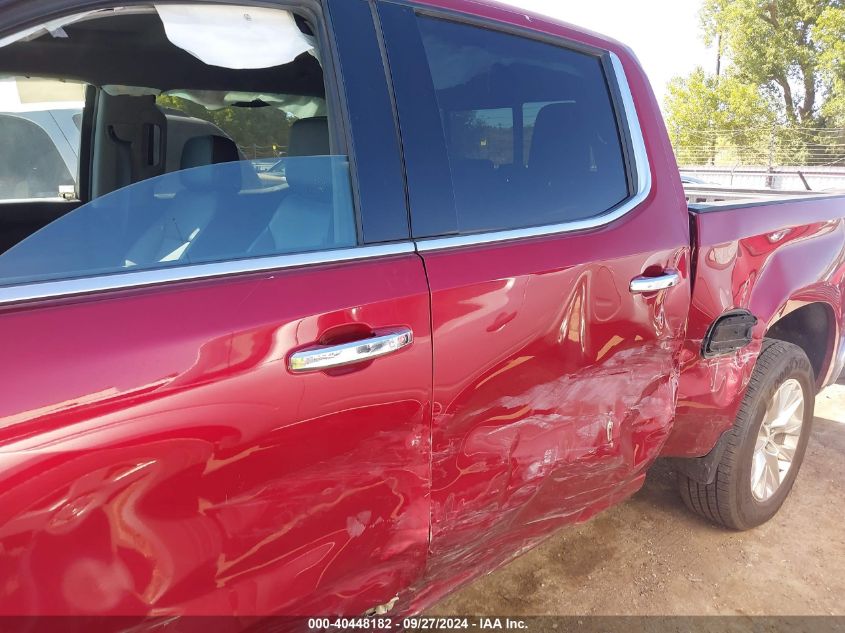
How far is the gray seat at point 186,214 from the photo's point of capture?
1200 mm

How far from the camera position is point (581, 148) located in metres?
1.98

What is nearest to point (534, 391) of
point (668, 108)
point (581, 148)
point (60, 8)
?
point (581, 148)

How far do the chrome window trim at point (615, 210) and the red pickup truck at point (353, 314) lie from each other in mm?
10

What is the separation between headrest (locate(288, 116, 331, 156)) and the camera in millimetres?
1469

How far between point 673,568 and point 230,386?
216 cm

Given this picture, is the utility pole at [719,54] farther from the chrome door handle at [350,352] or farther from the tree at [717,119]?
the chrome door handle at [350,352]

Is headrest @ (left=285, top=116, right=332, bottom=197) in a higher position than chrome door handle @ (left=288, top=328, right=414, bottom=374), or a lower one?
higher

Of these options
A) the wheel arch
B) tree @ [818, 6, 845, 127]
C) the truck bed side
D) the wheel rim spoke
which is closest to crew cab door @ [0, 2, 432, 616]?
the truck bed side

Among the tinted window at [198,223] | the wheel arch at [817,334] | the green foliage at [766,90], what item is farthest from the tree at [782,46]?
the tinted window at [198,223]

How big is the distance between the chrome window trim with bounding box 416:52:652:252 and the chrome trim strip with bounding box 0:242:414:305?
0.42ft

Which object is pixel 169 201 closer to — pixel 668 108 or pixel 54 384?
pixel 54 384

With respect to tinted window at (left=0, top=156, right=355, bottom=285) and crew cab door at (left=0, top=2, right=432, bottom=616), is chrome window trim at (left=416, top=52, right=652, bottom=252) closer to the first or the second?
crew cab door at (left=0, top=2, right=432, bottom=616)

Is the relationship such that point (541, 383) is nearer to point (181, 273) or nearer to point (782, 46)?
point (181, 273)

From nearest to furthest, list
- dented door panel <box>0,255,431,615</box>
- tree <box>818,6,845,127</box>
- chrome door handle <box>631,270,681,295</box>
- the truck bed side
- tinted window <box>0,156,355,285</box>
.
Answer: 1. dented door panel <box>0,255,431,615</box>
2. tinted window <box>0,156,355,285</box>
3. chrome door handle <box>631,270,681,295</box>
4. the truck bed side
5. tree <box>818,6,845,127</box>
